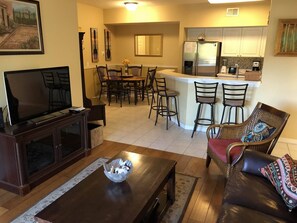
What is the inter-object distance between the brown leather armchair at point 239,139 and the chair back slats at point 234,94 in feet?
3.43

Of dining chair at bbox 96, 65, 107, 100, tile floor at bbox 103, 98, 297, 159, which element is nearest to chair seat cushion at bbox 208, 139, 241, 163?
tile floor at bbox 103, 98, 297, 159

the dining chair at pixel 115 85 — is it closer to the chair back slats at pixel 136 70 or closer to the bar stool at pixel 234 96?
the chair back slats at pixel 136 70

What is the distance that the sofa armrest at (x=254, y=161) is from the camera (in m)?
2.09

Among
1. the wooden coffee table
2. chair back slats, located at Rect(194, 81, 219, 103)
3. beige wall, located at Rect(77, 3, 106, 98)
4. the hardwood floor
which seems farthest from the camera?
beige wall, located at Rect(77, 3, 106, 98)

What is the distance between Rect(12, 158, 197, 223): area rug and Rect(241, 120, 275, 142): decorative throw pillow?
82 cm

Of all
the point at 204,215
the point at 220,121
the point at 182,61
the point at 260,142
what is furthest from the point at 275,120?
the point at 182,61

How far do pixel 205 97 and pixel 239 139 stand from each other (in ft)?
4.37

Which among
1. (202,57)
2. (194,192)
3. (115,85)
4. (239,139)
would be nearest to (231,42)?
(202,57)

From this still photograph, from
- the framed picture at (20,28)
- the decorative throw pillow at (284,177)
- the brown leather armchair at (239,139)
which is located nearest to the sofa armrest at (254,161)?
the decorative throw pillow at (284,177)

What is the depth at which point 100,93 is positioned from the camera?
7.09m

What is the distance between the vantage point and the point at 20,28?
2.75 m

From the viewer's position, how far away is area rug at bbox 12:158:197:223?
2.16 metres

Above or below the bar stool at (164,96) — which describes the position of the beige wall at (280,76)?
above

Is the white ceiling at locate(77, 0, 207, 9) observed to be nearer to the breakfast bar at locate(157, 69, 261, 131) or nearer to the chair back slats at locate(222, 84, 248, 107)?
the breakfast bar at locate(157, 69, 261, 131)
